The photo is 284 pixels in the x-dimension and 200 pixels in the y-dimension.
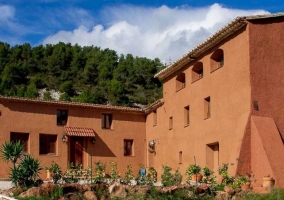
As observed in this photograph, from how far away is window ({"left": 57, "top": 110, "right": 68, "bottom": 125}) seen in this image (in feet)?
107

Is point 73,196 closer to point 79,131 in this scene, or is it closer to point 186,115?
point 186,115

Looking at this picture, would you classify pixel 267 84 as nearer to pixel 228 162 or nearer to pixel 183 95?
pixel 228 162

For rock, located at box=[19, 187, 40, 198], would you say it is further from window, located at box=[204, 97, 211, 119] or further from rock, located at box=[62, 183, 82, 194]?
window, located at box=[204, 97, 211, 119]

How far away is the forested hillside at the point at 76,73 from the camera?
188ft

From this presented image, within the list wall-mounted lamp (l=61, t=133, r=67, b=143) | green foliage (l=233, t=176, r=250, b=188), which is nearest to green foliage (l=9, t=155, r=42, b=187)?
green foliage (l=233, t=176, r=250, b=188)

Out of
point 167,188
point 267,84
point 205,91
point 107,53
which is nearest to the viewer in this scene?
point 167,188

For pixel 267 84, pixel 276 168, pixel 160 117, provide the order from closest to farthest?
pixel 276 168
pixel 267 84
pixel 160 117

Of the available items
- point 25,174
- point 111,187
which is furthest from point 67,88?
point 111,187

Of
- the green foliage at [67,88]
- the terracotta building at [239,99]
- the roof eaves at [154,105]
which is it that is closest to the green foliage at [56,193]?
the terracotta building at [239,99]

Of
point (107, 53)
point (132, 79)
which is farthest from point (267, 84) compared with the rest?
point (107, 53)

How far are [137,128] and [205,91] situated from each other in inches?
329

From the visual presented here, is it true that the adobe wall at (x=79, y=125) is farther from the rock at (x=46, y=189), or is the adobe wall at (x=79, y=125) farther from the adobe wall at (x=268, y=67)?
the adobe wall at (x=268, y=67)

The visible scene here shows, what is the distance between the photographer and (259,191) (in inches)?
851

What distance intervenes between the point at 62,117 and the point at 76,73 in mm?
29059
